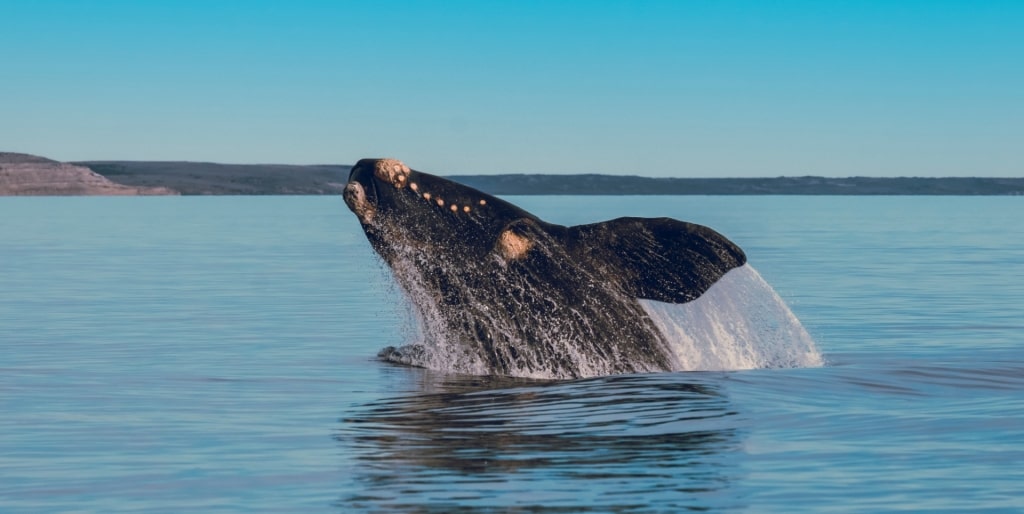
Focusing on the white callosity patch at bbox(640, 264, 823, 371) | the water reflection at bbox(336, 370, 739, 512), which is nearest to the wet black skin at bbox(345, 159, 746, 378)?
the water reflection at bbox(336, 370, 739, 512)

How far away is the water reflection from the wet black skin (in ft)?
1.55

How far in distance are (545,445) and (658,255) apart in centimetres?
369

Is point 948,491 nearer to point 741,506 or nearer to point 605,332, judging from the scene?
point 741,506

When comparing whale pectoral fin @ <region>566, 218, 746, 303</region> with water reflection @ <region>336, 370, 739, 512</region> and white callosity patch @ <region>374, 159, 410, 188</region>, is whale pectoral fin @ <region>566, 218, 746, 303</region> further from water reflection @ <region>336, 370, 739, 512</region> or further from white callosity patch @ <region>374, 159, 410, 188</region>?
white callosity patch @ <region>374, 159, 410, 188</region>

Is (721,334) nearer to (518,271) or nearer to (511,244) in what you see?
(518,271)

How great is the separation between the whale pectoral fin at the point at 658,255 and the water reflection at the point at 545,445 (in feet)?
4.18

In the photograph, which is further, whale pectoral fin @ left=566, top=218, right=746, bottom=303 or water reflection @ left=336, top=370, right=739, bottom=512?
whale pectoral fin @ left=566, top=218, right=746, bottom=303

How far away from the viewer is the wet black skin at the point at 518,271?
17.7 metres

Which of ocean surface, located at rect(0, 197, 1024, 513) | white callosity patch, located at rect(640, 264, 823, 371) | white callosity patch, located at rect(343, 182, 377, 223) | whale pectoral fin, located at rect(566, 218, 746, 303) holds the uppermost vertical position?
white callosity patch, located at rect(343, 182, 377, 223)

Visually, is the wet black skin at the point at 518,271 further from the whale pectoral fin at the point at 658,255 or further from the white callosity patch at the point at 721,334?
the white callosity patch at the point at 721,334

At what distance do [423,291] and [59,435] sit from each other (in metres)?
4.81

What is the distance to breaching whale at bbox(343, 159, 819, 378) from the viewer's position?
17.7 metres

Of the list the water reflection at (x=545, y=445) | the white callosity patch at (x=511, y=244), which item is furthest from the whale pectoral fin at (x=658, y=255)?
the water reflection at (x=545, y=445)

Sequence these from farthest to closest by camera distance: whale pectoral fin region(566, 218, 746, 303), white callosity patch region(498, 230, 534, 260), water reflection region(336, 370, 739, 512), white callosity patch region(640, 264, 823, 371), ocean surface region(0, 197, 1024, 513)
Result: white callosity patch region(640, 264, 823, 371) < white callosity patch region(498, 230, 534, 260) < whale pectoral fin region(566, 218, 746, 303) < ocean surface region(0, 197, 1024, 513) < water reflection region(336, 370, 739, 512)
